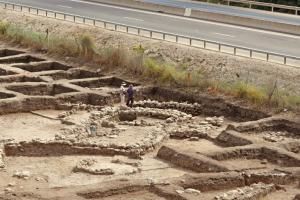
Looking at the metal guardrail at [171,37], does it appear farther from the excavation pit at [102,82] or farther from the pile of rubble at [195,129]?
the pile of rubble at [195,129]

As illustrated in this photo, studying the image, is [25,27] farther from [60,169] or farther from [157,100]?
[60,169]

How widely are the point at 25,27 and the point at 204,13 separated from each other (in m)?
11.6

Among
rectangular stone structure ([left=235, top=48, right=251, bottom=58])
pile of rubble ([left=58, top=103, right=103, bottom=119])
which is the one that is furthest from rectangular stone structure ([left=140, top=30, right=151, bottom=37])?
pile of rubble ([left=58, top=103, right=103, bottom=119])

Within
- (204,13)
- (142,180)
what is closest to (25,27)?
(204,13)

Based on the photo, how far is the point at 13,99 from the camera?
3362cm

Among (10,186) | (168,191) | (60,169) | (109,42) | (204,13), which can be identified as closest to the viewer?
(168,191)

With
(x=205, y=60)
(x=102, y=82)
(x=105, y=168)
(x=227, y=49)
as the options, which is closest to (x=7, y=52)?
(x=102, y=82)

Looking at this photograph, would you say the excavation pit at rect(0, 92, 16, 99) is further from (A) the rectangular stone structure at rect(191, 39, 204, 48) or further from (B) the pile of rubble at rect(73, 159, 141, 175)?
(A) the rectangular stone structure at rect(191, 39, 204, 48)

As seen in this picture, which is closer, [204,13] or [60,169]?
[60,169]

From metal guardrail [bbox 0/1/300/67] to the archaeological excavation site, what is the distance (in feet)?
13.3

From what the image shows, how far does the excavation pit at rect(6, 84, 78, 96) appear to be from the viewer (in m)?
36.7

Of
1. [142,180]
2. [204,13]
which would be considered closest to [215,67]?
[204,13]

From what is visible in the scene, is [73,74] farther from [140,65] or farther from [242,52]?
[242,52]

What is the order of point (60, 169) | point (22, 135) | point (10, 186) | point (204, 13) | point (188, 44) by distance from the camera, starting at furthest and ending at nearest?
point (204, 13) < point (188, 44) < point (22, 135) < point (60, 169) < point (10, 186)
